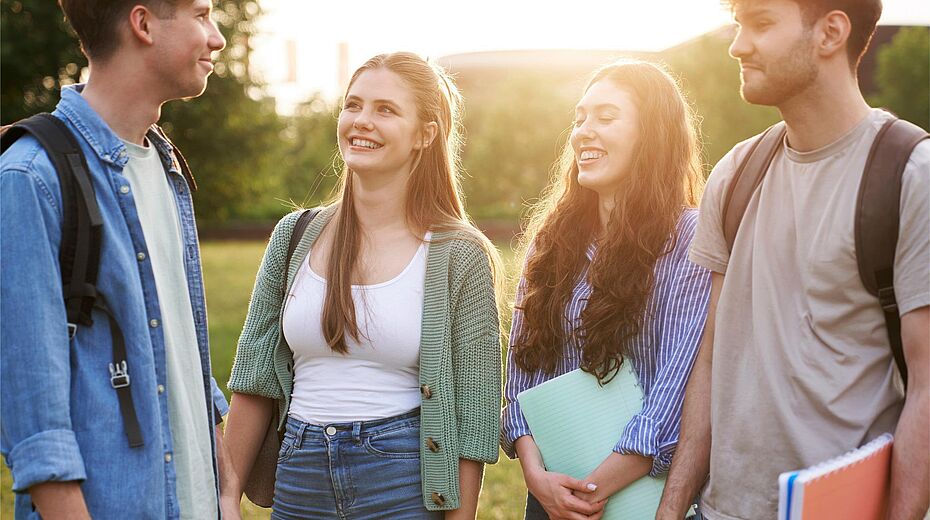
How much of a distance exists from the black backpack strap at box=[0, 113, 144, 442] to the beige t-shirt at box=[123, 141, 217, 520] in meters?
0.19

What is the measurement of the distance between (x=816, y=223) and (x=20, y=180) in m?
1.97

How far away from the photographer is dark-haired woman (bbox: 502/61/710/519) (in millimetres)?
2904

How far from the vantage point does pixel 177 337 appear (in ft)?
8.05

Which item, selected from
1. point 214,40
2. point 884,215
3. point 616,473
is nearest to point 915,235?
point 884,215

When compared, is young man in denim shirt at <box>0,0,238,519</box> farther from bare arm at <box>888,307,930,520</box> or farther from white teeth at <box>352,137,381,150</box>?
bare arm at <box>888,307,930,520</box>

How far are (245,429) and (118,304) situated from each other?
3.59 feet

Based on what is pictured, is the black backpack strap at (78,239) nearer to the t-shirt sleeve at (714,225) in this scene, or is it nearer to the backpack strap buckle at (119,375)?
the backpack strap buckle at (119,375)

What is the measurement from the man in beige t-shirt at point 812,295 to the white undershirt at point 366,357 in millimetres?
975

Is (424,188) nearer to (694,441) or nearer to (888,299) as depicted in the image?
(694,441)

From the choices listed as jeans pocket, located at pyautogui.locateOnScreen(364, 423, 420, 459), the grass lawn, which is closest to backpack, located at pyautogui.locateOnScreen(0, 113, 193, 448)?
jeans pocket, located at pyautogui.locateOnScreen(364, 423, 420, 459)

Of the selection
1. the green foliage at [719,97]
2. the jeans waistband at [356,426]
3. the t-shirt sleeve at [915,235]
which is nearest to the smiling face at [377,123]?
the jeans waistband at [356,426]

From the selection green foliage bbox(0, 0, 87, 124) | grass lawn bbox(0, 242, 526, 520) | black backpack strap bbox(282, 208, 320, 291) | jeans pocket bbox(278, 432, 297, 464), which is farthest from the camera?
green foliage bbox(0, 0, 87, 124)

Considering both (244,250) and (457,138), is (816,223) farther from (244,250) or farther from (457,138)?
(244,250)

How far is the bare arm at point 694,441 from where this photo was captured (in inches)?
111
